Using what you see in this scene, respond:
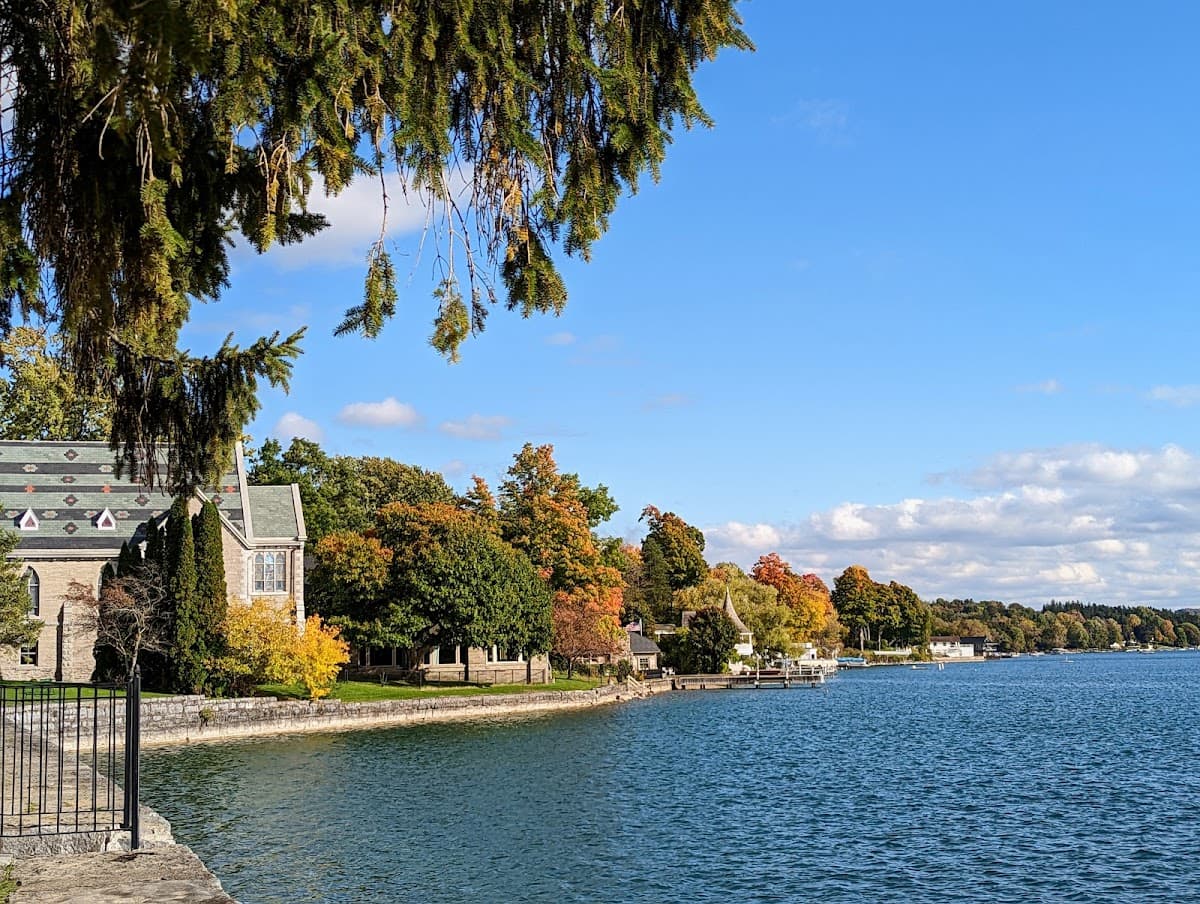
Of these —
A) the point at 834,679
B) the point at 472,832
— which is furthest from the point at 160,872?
the point at 834,679

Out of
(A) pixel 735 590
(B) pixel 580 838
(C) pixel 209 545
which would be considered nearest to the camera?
(B) pixel 580 838

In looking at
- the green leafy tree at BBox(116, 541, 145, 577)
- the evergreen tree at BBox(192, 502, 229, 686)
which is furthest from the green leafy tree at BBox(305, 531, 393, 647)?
the green leafy tree at BBox(116, 541, 145, 577)

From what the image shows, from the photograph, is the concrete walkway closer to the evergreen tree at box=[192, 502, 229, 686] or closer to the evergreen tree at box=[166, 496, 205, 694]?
the evergreen tree at box=[166, 496, 205, 694]

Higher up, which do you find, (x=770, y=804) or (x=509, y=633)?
(x=509, y=633)

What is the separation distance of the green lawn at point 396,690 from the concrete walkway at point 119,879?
37.3 meters

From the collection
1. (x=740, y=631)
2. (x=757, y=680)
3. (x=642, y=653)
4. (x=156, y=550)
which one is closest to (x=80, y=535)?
(x=156, y=550)

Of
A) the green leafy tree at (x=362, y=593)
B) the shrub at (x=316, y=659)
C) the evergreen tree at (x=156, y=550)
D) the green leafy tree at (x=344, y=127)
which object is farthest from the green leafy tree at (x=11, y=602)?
the green leafy tree at (x=344, y=127)

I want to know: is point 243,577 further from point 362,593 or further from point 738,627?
point 738,627

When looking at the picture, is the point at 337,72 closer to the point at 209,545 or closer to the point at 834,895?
the point at 834,895

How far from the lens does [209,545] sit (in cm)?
4500

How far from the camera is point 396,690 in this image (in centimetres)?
5469

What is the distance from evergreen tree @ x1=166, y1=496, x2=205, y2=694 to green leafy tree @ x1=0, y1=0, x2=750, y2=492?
37163 millimetres

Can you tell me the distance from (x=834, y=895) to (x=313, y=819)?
1173cm

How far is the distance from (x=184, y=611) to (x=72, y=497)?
433 inches
